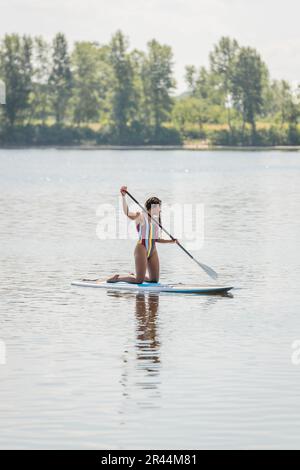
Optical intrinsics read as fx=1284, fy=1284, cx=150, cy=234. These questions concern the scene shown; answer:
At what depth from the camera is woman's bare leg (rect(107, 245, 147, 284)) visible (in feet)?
82.6

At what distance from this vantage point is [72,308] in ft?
77.3

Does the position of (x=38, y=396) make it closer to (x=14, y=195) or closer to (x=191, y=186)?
(x=14, y=195)

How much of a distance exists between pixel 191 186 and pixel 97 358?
210ft

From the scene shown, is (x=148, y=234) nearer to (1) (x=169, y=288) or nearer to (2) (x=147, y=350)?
(1) (x=169, y=288)

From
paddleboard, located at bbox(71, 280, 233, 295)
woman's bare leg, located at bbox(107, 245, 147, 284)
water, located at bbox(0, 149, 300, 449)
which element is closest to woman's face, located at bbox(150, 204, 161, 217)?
woman's bare leg, located at bbox(107, 245, 147, 284)

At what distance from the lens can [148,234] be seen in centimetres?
2531

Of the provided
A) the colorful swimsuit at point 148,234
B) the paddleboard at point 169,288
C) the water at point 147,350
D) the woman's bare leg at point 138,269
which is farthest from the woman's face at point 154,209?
the water at point 147,350

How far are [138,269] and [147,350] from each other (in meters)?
6.23

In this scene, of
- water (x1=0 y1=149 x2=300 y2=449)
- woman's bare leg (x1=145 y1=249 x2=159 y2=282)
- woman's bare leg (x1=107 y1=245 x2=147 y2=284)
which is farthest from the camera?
woman's bare leg (x1=145 y1=249 x2=159 y2=282)

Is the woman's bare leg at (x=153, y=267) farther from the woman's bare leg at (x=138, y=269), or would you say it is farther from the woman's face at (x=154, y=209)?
the woman's face at (x=154, y=209)

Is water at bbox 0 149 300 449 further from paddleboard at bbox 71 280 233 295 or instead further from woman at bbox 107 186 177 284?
woman at bbox 107 186 177 284

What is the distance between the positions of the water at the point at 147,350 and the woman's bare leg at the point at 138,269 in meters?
0.60

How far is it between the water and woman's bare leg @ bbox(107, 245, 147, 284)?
60cm

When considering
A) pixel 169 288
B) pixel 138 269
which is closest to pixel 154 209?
pixel 138 269
